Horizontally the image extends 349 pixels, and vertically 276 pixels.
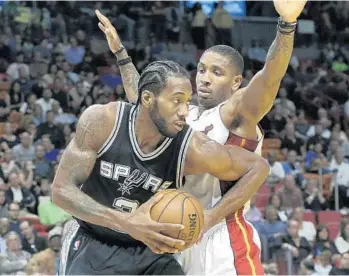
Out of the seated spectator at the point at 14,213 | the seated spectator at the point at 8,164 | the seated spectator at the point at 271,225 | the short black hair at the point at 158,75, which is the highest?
the short black hair at the point at 158,75

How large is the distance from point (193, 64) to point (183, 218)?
11269mm

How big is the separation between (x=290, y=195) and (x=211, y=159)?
7126mm

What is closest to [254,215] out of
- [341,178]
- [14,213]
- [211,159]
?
[341,178]

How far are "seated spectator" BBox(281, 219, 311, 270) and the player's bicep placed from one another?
18.5 ft

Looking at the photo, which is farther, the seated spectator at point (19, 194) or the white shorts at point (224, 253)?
the seated spectator at point (19, 194)

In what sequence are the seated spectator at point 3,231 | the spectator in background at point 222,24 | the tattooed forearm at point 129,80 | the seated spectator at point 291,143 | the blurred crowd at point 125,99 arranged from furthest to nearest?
the spectator in background at point 222,24 → the seated spectator at point 291,143 → the blurred crowd at point 125,99 → the seated spectator at point 3,231 → the tattooed forearm at point 129,80

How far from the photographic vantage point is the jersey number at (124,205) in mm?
4243

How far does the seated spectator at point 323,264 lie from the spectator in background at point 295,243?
192mm

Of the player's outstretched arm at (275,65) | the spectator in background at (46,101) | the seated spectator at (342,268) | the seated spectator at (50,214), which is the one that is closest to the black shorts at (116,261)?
the player's outstretched arm at (275,65)

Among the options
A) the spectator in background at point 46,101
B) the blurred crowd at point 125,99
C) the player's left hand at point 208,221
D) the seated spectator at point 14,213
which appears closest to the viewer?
the player's left hand at point 208,221

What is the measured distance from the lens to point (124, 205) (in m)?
4.25

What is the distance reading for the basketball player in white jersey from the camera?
438cm

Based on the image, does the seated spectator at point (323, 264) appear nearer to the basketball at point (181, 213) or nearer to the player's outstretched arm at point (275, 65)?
the player's outstretched arm at point (275, 65)

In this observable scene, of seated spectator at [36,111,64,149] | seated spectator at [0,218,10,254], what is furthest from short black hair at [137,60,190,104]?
seated spectator at [36,111,64,149]
